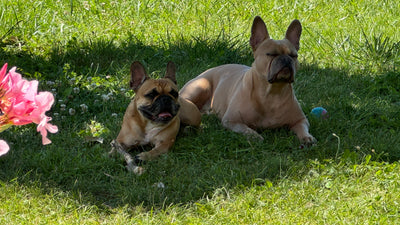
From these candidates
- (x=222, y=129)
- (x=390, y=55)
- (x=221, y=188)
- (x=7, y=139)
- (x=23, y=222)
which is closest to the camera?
(x=23, y=222)

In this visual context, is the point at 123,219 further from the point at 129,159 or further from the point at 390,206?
the point at 390,206

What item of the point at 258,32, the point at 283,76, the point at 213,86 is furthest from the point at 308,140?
the point at 213,86

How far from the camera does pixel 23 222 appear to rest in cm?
345

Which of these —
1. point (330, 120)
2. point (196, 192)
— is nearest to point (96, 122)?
point (196, 192)

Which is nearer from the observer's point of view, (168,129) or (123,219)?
(123,219)

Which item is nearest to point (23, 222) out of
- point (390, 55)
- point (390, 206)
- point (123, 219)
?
point (123, 219)

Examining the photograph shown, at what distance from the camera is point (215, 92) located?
583 cm

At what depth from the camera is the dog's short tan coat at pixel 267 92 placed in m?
4.86

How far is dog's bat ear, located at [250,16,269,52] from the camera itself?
17.0 ft

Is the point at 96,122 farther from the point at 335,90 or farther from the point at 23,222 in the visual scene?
the point at 335,90

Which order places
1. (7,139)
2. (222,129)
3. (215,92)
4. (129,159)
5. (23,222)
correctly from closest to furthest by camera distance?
(23,222)
(129,159)
(7,139)
(222,129)
(215,92)

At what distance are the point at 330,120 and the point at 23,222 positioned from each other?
3023 millimetres

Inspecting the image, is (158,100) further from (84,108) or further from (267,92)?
(84,108)

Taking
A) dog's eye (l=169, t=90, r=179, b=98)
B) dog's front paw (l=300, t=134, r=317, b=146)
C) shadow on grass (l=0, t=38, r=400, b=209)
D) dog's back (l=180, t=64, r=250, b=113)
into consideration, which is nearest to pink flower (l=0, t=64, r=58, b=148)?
shadow on grass (l=0, t=38, r=400, b=209)
